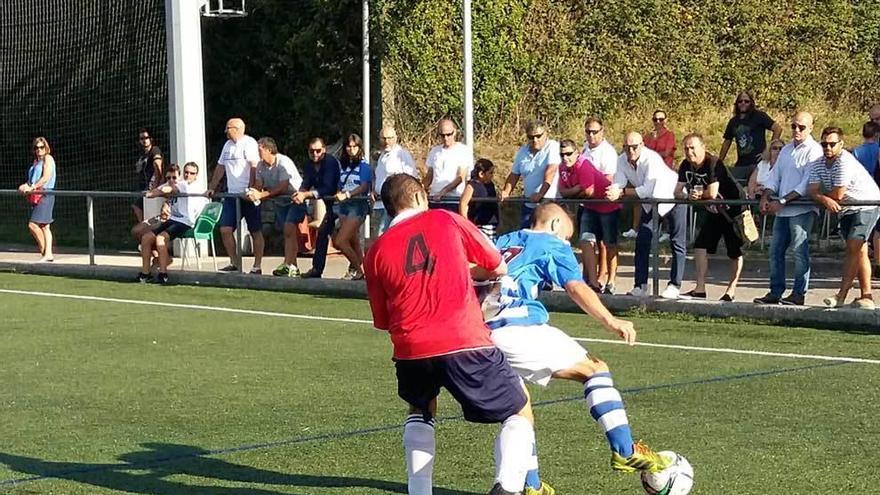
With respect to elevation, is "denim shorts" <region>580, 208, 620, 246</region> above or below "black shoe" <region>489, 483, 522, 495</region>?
above

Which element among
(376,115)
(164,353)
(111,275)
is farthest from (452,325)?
(376,115)

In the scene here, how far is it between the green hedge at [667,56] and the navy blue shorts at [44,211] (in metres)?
6.61

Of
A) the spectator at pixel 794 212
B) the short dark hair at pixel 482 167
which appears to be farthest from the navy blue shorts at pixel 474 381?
the short dark hair at pixel 482 167

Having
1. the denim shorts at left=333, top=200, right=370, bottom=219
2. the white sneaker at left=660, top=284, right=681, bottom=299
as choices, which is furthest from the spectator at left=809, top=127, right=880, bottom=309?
the denim shorts at left=333, top=200, right=370, bottom=219

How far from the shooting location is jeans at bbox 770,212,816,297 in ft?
42.8

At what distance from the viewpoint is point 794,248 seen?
515 inches

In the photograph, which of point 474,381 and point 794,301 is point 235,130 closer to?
point 794,301

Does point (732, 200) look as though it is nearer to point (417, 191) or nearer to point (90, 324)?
point (90, 324)

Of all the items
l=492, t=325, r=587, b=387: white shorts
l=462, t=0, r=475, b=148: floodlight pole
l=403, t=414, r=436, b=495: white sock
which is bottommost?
l=403, t=414, r=436, b=495: white sock

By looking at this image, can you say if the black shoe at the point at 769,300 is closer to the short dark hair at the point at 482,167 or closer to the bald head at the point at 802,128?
the bald head at the point at 802,128

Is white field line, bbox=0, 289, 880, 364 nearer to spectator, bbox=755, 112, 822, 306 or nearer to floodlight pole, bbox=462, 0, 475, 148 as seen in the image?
spectator, bbox=755, 112, 822, 306

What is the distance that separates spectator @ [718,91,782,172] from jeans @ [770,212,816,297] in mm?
3632

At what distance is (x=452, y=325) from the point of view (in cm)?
620

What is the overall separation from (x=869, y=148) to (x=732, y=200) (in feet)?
6.22
